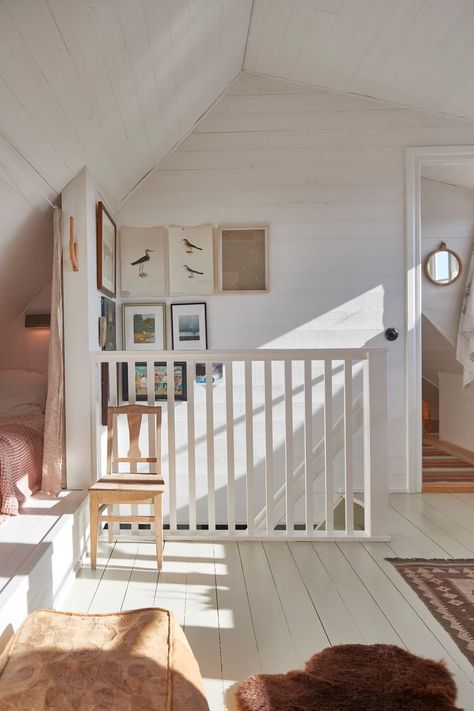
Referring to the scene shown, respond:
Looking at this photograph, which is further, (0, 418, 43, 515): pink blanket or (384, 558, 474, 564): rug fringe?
(384, 558, 474, 564): rug fringe

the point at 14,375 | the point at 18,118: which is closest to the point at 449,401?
the point at 14,375

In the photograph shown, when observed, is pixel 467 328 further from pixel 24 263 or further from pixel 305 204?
pixel 24 263

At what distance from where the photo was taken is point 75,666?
4.62ft

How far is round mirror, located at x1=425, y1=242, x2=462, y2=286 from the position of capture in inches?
176

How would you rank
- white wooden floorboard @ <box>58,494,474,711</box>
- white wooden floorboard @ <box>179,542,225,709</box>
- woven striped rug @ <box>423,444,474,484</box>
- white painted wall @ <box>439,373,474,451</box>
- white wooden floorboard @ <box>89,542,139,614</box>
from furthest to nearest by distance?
white painted wall @ <box>439,373,474,451</box>
woven striped rug @ <box>423,444,474,484</box>
white wooden floorboard @ <box>89,542,139,614</box>
white wooden floorboard @ <box>58,494,474,711</box>
white wooden floorboard @ <box>179,542,225,709</box>

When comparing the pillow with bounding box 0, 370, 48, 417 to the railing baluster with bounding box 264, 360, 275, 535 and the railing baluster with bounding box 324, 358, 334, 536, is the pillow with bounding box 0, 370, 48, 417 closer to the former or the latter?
the railing baluster with bounding box 264, 360, 275, 535

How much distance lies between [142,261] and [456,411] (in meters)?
3.49

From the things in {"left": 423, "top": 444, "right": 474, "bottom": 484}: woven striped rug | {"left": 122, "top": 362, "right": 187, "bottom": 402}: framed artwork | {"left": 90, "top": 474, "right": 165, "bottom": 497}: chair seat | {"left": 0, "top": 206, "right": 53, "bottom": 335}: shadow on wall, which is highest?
{"left": 0, "top": 206, "right": 53, "bottom": 335}: shadow on wall

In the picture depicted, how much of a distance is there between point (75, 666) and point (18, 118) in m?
1.95

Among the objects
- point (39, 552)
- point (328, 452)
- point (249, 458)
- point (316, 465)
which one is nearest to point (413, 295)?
point (316, 465)

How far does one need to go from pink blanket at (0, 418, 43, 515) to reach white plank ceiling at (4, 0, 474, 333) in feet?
3.23

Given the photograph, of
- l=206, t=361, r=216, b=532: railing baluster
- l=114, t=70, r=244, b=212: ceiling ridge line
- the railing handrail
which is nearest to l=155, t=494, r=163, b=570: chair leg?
l=206, t=361, r=216, b=532: railing baluster

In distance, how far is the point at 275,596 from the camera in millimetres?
2258

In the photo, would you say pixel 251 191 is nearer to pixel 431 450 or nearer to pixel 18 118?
pixel 18 118
